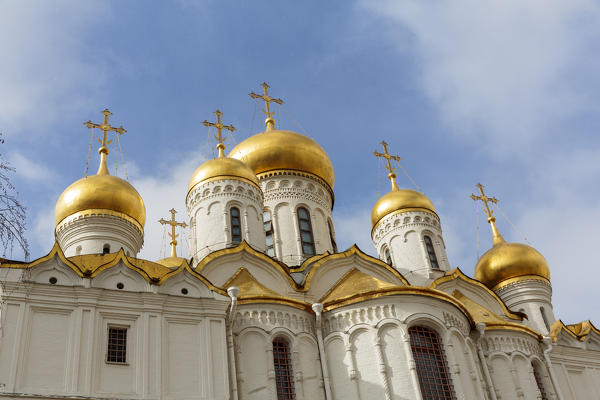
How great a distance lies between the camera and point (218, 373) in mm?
11828

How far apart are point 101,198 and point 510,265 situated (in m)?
12.3

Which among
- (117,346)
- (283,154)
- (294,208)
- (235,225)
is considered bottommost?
(117,346)

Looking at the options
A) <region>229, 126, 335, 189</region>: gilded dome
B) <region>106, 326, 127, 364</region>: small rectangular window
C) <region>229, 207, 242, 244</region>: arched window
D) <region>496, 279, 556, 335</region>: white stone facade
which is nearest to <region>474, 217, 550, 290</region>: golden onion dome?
<region>496, 279, 556, 335</region>: white stone facade

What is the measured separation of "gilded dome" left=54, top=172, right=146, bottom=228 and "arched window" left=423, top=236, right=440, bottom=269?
854cm

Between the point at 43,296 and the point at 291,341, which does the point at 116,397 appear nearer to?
the point at 43,296

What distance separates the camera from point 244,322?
43.1ft

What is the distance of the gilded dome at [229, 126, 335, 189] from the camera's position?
20625 mm

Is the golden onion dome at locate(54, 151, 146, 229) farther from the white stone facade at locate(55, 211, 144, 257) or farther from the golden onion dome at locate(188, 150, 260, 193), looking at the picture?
the golden onion dome at locate(188, 150, 260, 193)

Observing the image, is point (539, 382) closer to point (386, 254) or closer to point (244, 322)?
point (386, 254)

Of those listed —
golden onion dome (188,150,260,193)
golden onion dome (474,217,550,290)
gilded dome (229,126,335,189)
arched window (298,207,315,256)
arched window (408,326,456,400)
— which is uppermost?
gilded dome (229,126,335,189)

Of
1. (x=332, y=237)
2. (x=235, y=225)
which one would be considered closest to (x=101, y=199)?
(x=235, y=225)

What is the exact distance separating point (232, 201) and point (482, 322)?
24.0 ft

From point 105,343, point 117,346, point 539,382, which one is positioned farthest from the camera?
point 539,382

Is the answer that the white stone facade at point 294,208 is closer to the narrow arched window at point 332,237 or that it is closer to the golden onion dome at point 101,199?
the narrow arched window at point 332,237
